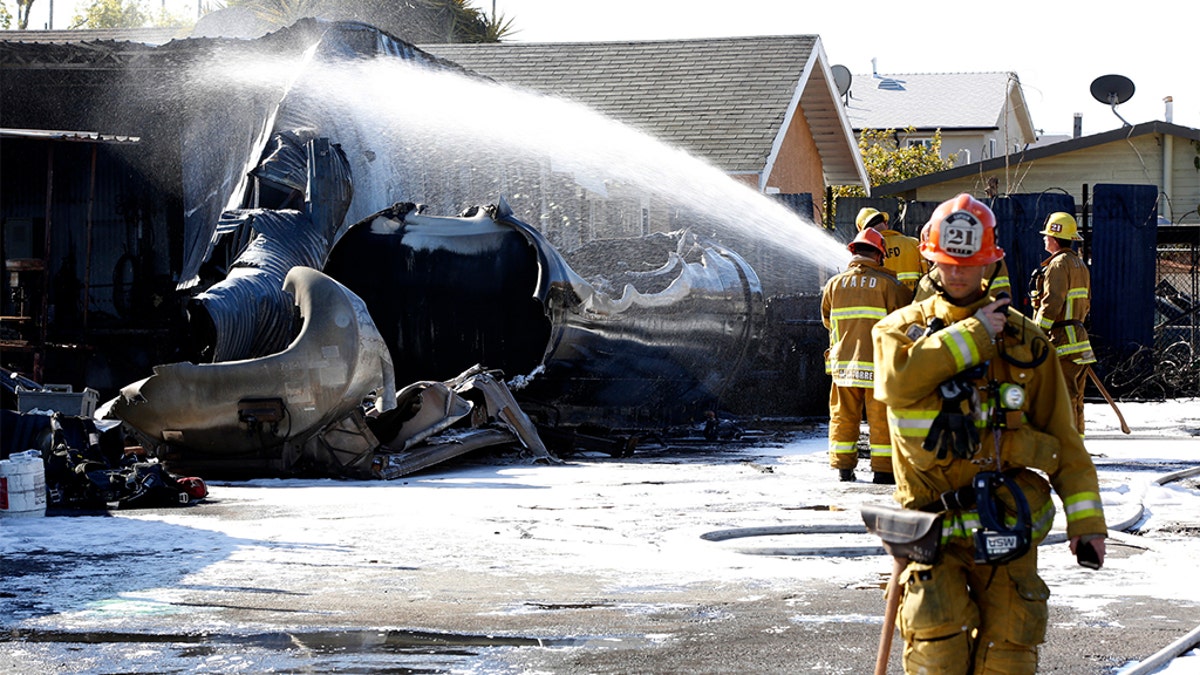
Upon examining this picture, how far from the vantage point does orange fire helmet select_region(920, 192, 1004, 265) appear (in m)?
4.08

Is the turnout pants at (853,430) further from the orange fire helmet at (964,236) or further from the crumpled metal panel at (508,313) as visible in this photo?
the orange fire helmet at (964,236)

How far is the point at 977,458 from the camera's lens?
4047 millimetres

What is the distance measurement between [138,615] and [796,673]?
243 centimetres

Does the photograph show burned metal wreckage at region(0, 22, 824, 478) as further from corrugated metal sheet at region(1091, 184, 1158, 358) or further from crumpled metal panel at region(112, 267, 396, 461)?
corrugated metal sheet at region(1091, 184, 1158, 358)

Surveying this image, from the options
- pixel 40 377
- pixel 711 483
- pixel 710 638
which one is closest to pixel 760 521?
pixel 711 483

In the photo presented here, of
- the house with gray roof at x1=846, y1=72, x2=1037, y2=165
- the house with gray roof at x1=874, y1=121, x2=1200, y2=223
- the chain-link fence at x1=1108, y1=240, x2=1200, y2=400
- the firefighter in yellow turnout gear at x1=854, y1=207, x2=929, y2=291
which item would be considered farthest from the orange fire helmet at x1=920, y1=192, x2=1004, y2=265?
→ the house with gray roof at x1=846, y1=72, x2=1037, y2=165

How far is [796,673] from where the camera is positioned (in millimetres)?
4848

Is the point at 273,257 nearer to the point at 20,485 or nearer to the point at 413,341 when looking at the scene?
the point at 413,341

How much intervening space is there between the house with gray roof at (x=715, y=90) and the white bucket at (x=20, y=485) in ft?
45.2

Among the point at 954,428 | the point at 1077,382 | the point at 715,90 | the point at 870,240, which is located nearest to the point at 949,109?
the point at 715,90

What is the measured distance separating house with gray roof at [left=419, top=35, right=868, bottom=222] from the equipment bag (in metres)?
16.5

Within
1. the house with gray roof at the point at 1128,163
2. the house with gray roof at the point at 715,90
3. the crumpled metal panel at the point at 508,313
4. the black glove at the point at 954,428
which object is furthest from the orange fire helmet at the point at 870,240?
the house with gray roof at the point at 1128,163

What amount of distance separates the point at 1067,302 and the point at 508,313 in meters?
4.58

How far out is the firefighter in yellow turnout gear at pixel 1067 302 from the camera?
1144cm
